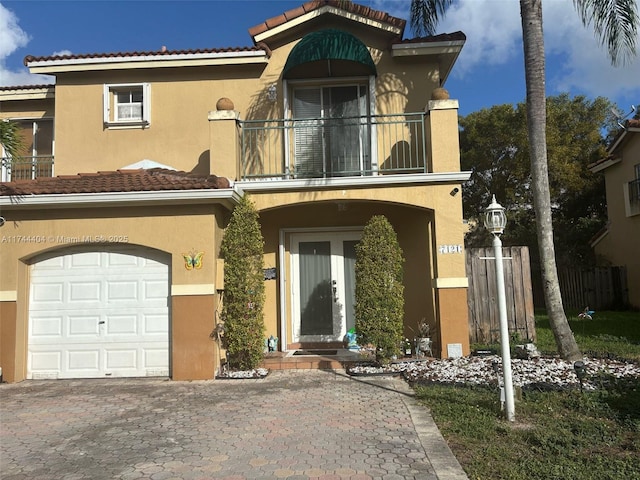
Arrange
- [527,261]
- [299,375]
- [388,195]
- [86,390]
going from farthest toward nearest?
[527,261] < [388,195] < [299,375] < [86,390]

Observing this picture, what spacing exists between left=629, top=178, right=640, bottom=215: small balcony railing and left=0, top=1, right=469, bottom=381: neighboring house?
994 cm

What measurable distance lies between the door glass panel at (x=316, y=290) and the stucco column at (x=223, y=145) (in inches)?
98.9

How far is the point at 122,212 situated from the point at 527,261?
841 centimetres

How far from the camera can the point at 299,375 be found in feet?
27.2

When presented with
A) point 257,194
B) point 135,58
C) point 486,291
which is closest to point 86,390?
point 257,194

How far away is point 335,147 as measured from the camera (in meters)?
10.3

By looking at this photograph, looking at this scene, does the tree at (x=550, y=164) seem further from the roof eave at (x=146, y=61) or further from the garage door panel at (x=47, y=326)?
the garage door panel at (x=47, y=326)

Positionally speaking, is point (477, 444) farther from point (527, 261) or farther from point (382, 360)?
point (527, 261)

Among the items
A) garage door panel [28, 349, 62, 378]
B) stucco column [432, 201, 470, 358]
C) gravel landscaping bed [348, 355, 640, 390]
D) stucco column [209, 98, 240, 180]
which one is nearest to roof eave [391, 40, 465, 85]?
stucco column [432, 201, 470, 358]

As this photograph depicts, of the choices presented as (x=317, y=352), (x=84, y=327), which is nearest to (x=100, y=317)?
(x=84, y=327)

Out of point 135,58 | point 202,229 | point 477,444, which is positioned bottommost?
point 477,444

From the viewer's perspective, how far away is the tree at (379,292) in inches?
325

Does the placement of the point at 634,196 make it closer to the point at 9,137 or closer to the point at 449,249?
the point at 449,249

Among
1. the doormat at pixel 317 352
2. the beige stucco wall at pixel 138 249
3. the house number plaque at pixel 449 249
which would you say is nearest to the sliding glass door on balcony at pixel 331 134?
the house number plaque at pixel 449 249
